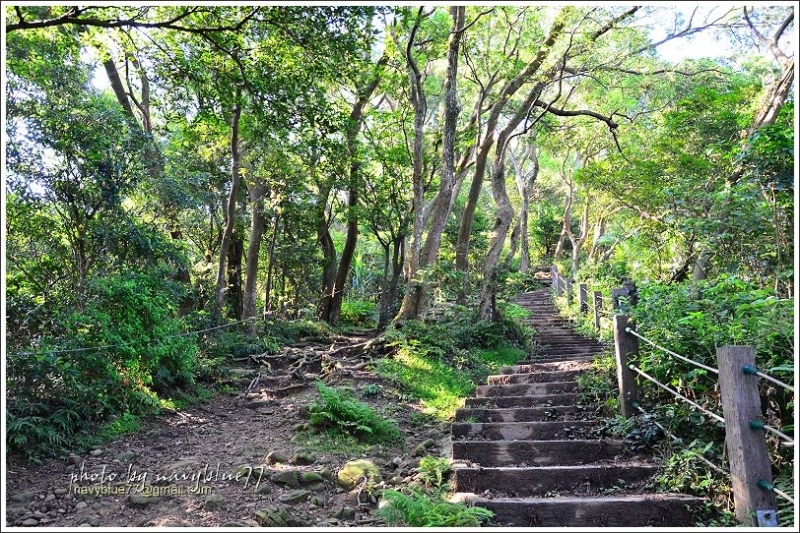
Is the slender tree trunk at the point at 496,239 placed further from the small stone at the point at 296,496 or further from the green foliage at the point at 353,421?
the small stone at the point at 296,496

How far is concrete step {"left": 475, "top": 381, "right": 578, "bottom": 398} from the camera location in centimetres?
703

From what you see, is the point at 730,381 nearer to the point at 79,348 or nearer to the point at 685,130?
the point at 79,348

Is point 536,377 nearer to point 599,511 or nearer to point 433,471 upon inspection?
point 433,471

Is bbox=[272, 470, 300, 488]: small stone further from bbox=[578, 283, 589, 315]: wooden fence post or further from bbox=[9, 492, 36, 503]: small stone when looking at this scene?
bbox=[578, 283, 589, 315]: wooden fence post

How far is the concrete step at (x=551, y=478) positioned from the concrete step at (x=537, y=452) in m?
0.36

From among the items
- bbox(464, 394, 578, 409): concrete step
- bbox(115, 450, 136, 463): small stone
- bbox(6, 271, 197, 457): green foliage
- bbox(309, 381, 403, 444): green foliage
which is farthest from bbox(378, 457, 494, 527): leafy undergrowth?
bbox(6, 271, 197, 457): green foliage

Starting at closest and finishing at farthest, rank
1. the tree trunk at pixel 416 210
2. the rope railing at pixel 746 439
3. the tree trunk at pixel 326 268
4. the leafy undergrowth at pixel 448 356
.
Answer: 1. the rope railing at pixel 746 439
2. the leafy undergrowth at pixel 448 356
3. the tree trunk at pixel 416 210
4. the tree trunk at pixel 326 268

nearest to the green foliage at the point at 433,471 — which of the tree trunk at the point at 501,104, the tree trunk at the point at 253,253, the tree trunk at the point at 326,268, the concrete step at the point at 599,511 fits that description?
the concrete step at the point at 599,511

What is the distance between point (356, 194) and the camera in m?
12.7

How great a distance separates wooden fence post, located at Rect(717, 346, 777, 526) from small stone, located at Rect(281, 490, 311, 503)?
3.25 metres

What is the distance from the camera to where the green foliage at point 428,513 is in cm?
375

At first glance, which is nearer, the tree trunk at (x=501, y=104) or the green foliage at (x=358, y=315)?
the tree trunk at (x=501, y=104)

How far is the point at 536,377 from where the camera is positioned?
761 centimetres

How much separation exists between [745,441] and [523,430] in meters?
2.60
